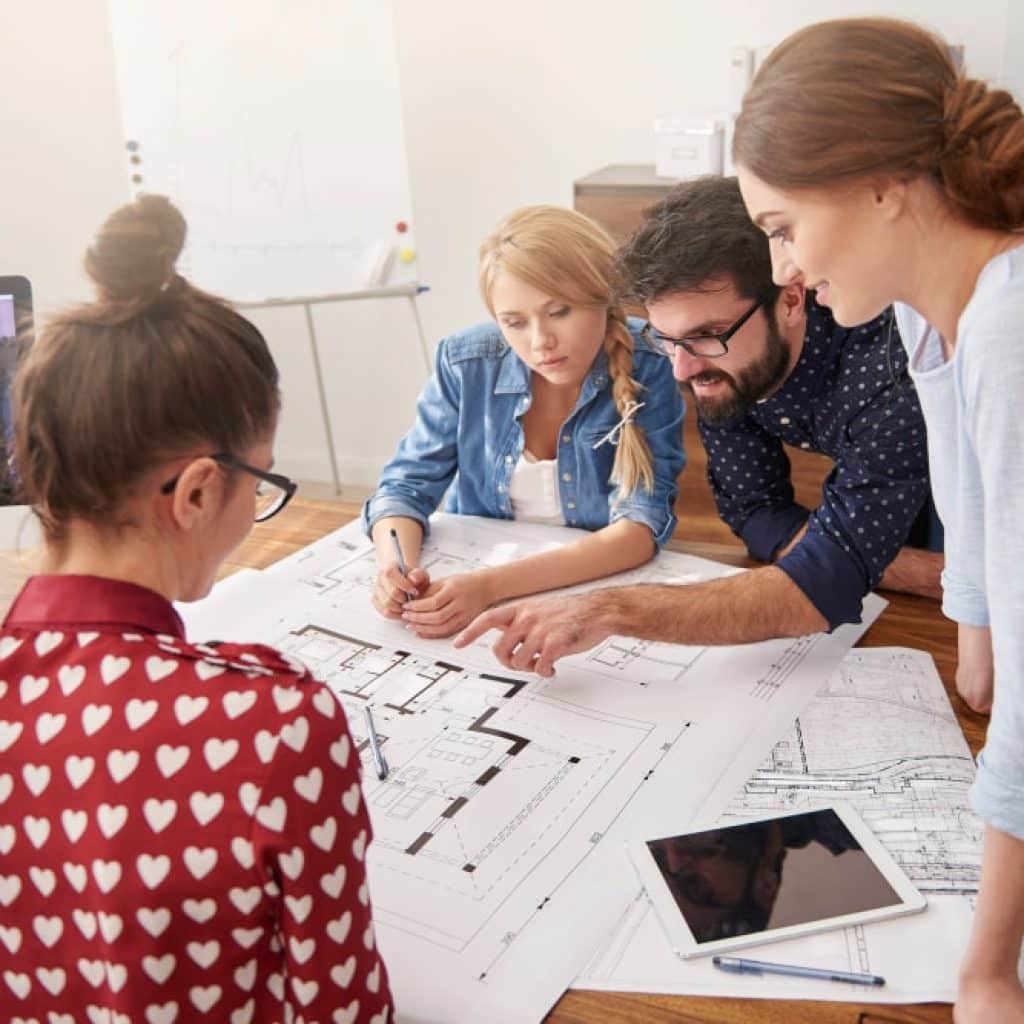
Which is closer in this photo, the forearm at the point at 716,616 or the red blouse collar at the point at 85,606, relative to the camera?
the red blouse collar at the point at 85,606

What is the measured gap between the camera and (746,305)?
1529 millimetres

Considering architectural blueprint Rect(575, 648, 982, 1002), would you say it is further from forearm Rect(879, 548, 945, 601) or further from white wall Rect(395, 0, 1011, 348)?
white wall Rect(395, 0, 1011, 348)

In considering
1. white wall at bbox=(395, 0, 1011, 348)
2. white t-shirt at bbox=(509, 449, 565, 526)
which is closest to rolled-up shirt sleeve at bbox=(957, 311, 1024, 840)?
white t-shirt at bbox=(509, 449, 565, 526)

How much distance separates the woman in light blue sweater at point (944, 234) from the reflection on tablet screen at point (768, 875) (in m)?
0.13

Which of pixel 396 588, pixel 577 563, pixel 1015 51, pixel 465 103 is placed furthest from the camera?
pixel 465 103

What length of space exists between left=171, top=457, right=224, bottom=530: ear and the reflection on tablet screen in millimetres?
476

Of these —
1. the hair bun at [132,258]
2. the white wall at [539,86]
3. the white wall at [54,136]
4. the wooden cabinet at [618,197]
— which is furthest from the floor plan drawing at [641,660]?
the white wall at [54,136]

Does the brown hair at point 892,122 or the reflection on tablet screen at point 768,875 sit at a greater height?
the brown hair at point 892,122

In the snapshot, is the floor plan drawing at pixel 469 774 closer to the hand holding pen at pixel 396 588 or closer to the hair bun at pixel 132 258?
the hand holding pen at pixel 396 588

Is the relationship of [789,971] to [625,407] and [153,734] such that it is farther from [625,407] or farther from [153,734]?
[625,407]

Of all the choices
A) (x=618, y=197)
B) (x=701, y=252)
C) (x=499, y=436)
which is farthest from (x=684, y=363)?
(x=618, y=197)

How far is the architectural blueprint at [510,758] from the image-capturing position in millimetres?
918

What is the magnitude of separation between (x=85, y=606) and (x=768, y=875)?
1.88 feet

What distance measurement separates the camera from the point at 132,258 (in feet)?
2.56
